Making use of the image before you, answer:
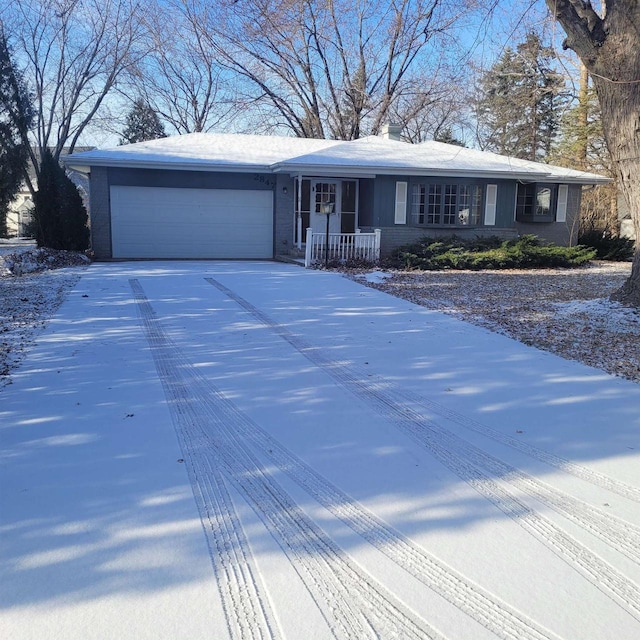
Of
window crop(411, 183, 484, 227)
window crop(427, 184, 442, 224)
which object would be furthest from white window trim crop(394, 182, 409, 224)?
window crop(427, 184, 442, 224)

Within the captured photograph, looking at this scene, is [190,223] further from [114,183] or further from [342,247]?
[342,247]

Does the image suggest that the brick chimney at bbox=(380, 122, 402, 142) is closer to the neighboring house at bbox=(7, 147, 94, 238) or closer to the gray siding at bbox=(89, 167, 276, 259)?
the gray siding at bbox=(89, 167, 276, 259)

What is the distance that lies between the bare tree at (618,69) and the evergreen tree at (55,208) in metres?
A: 13.5

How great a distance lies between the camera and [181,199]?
1786 cm

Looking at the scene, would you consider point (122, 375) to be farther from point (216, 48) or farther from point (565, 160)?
point (216, 48)

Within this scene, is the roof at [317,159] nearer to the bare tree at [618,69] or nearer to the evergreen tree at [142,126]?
the bare tree at [618,69]

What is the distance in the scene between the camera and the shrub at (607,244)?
20031mm

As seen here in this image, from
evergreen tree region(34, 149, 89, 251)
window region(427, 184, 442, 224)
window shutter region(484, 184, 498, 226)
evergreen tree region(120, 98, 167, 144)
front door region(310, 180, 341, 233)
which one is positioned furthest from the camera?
evergreen tree region(120, 98, 167, 144)

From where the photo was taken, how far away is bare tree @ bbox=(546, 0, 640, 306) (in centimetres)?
842

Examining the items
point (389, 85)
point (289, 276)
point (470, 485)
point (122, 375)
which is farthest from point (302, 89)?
point (470, 485)

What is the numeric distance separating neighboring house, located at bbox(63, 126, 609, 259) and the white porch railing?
1.23 metres

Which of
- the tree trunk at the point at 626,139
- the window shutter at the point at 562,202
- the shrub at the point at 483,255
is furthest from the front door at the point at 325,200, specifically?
the tree trunk at the point at 626,139

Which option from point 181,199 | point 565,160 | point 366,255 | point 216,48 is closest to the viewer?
point 366,255

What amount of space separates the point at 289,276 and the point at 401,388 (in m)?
8.39
